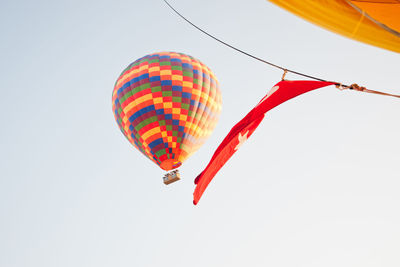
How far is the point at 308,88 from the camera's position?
5.03m

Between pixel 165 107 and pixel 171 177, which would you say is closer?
pixel 171 177

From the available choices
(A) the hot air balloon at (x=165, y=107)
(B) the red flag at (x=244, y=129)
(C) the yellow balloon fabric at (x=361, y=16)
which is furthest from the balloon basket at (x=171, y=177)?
(C) the yellow balloon fabric at (x=361, y=16)

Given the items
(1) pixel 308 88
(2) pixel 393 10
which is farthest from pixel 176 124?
(2) pixel 393 10

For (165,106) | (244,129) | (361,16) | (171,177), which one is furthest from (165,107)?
(361,16)

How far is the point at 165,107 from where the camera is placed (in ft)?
59.2

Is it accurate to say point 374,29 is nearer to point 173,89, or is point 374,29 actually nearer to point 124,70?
point 173,89

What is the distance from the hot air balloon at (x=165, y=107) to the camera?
17984 millimetres

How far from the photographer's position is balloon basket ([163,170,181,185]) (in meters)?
17.5

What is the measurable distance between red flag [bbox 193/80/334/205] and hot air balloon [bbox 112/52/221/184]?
11.7m

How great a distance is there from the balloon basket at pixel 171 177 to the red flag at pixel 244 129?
441 inches

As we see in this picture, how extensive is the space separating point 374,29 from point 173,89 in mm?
14354

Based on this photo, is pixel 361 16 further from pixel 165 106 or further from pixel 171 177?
pixel 165 106

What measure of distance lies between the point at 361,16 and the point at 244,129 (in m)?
2.32

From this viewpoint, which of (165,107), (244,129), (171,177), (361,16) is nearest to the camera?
(361,16)
